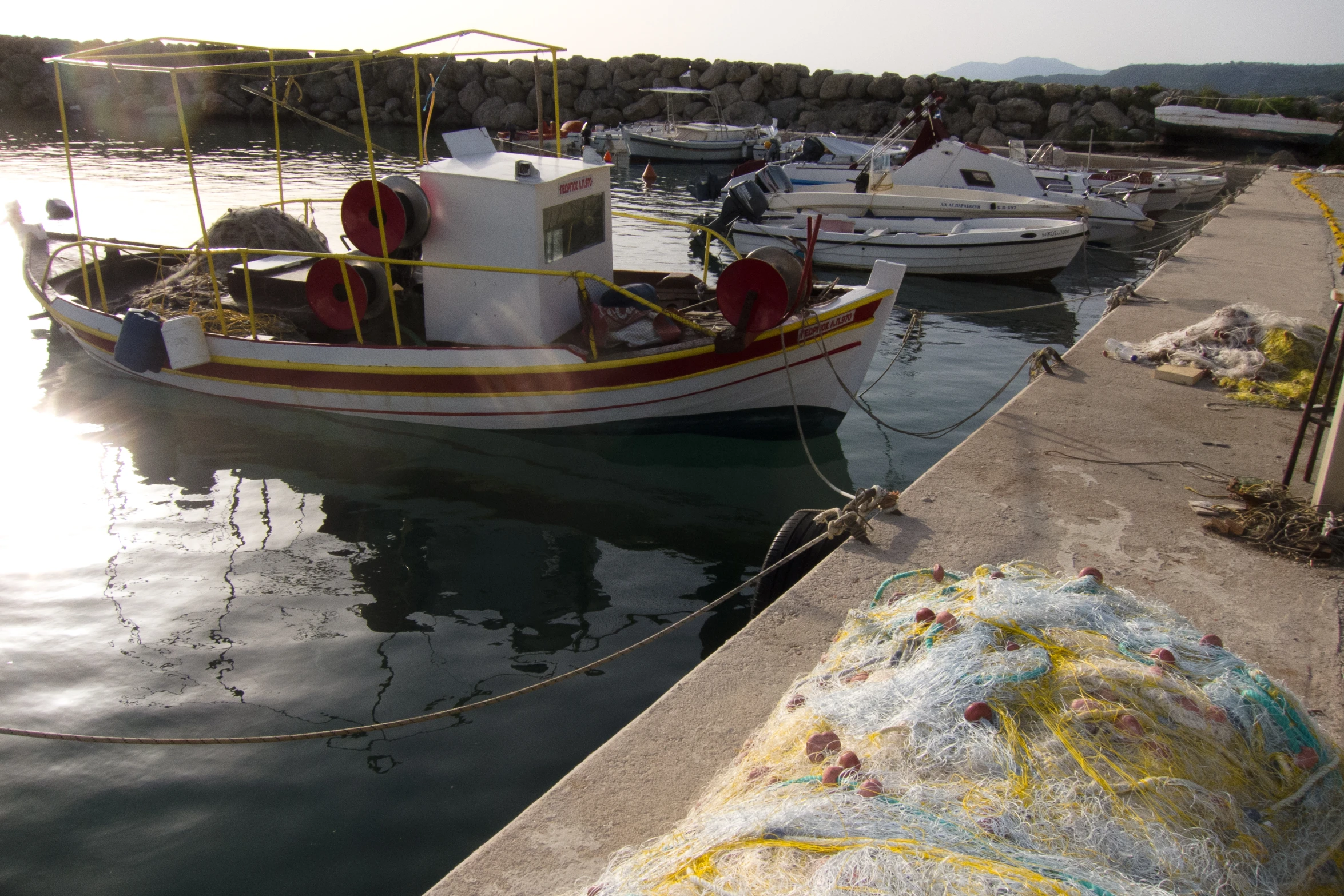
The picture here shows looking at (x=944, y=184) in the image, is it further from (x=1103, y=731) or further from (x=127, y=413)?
(x=1103, y=731)

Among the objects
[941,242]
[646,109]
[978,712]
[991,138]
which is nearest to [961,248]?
[941,242]

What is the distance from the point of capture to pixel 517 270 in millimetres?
7785

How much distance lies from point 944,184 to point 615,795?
19.8 m

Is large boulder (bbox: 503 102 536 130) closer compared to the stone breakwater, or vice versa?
the stone breakwater

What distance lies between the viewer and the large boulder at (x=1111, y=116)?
121ft

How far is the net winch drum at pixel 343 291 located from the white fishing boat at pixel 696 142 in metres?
27.8

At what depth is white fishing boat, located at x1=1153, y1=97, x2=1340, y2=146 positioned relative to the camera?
115 feet

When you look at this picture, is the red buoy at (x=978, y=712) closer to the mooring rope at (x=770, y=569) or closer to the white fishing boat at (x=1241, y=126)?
the mooring rope at (x=770, y=569)

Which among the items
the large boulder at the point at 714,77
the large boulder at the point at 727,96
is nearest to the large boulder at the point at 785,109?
the large boulder at the point at 727,96

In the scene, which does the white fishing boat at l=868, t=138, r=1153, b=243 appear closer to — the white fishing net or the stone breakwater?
the white fishing net

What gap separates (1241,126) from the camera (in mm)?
35250

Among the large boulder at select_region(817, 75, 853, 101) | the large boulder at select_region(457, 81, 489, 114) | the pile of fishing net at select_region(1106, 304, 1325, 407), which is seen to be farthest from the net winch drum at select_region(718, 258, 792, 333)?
the large boulder at select_region(457, 81, 489, 114)

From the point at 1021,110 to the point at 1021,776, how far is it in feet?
135

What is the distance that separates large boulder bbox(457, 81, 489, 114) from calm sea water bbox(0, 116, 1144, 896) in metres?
36.2
